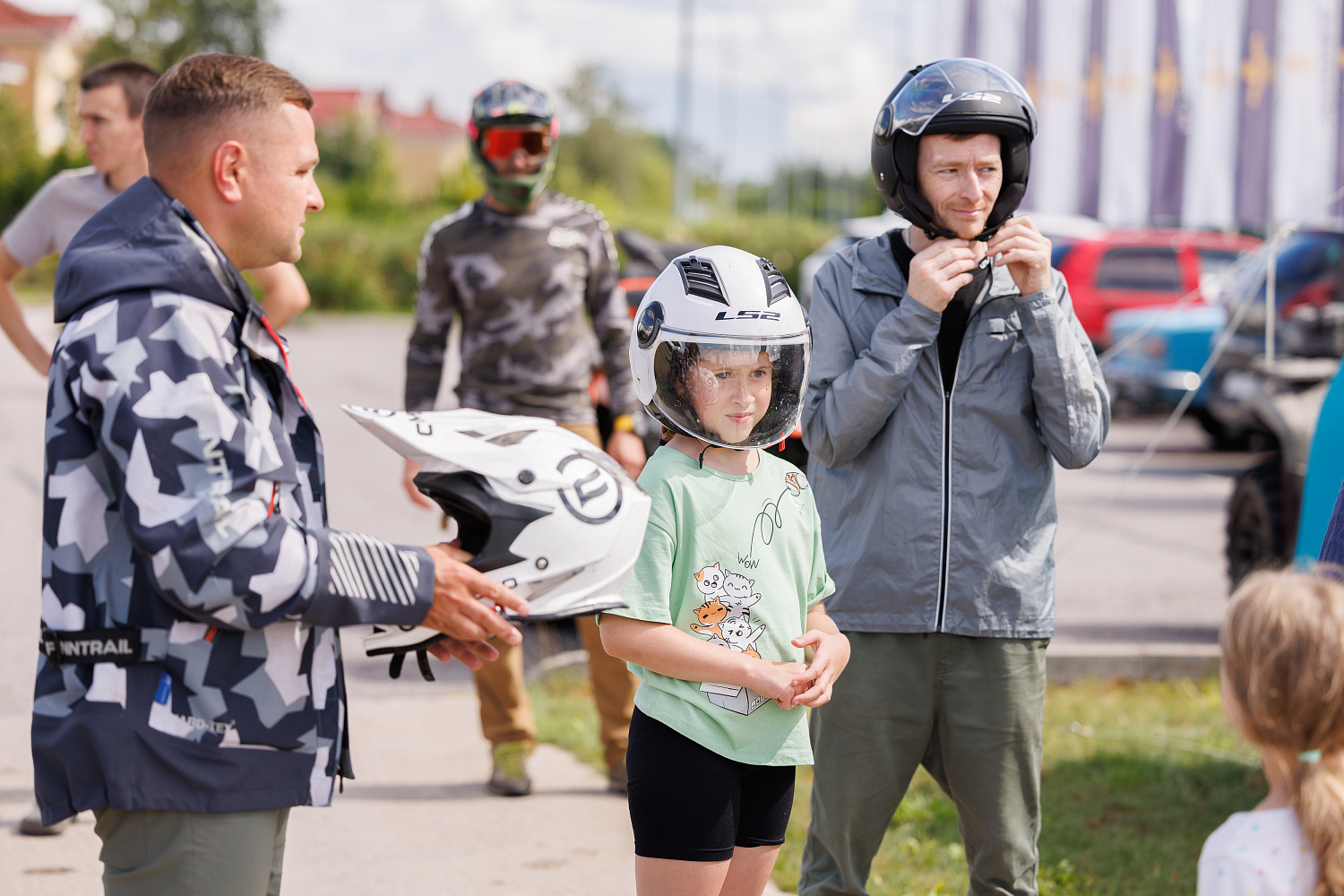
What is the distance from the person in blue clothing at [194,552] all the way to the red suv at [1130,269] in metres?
16.8

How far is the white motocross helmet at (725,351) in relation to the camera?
8.72 ft

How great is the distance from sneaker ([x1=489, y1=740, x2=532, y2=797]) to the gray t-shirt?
2.42 m

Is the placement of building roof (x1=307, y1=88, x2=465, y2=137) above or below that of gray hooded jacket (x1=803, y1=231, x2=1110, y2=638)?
above

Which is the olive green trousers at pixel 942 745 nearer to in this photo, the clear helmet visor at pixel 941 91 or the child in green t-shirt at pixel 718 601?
the child in green t-shirt at pixel 718 601

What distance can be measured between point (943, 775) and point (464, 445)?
163 centimetres

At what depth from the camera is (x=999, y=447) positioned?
317 centimetres

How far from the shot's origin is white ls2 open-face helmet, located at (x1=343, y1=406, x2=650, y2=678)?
2.19 metres

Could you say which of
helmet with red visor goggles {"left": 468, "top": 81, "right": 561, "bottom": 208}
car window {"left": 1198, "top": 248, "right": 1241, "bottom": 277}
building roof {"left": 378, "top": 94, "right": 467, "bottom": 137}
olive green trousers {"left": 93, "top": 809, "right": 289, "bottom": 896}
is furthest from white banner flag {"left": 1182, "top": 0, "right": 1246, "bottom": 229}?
building roof {"left": 378, "top": 94, "right": 467, "bottom": 137}

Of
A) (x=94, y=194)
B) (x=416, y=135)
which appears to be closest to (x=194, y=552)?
(x=94, y=194)

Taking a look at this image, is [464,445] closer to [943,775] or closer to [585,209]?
[943,775]

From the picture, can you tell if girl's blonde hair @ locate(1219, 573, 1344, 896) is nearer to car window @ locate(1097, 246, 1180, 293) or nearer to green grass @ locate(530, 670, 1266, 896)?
green grass @ locate(530, 670, 1266, 896)

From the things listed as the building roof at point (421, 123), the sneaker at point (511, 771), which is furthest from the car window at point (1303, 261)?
the building roof at point (421, 123)

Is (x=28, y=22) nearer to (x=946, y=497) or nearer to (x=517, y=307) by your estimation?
(x=517, y=307)

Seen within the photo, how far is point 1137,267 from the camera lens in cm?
1825
